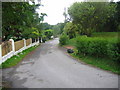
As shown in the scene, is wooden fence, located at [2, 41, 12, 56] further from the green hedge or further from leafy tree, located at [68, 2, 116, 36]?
leafy tree, located at [68, 2, 116, 36]

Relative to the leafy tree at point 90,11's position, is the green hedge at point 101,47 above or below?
below

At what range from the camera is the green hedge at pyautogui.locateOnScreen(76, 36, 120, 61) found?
22.9ft

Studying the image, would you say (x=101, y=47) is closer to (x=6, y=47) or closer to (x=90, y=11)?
(x=6, y=47)

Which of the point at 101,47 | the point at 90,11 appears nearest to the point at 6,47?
the point at 101,47

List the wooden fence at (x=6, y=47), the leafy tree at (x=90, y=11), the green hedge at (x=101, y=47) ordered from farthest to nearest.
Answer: the leafy tree at (x=90, y=11), the wooden fence at (x=6, y=47), the green hedge at (x=101, y=47)

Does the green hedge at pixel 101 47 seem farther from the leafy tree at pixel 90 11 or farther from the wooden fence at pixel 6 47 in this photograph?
the leafy tree at pixel 90 11

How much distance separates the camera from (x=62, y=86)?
5.08m

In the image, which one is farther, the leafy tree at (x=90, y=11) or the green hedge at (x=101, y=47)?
the leafy tree at (x=90, y=11)

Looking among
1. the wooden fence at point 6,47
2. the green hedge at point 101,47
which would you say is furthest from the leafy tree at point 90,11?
the wooden fence at point 6,47

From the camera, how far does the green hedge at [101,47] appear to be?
6984 mm

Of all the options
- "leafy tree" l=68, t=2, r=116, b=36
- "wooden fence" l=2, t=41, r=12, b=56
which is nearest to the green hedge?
"wooden fence" l=2, t=41, r=12, b=56

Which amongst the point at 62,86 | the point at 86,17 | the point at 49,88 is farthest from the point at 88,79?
the point at 86,17

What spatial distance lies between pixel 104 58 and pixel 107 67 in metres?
1.43

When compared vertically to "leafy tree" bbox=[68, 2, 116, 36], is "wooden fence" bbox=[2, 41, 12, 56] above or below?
below
